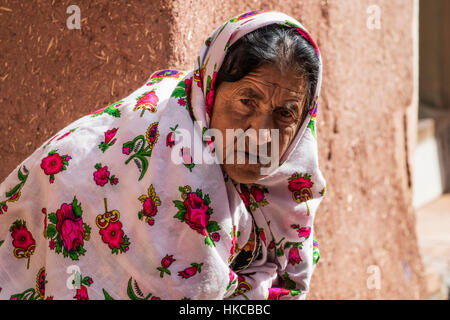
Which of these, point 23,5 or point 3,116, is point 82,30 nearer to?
point 23,5

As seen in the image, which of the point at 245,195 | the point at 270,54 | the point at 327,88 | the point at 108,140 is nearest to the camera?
the point at 270,54

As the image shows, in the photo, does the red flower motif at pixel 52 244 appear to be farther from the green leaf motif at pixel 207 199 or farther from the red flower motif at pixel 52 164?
the green leaf motif at pixel 207 199

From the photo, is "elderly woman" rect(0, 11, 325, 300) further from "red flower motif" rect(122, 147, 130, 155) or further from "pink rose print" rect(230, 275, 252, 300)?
"pink rose print" rect(230, 275, 252, 300)

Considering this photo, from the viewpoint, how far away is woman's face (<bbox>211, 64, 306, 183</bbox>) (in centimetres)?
167

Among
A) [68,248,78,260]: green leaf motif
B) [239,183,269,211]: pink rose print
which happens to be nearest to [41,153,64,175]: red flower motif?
[68,248,78,260]: green leaf motif

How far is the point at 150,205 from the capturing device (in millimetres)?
1665

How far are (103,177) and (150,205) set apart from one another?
0.51 feet

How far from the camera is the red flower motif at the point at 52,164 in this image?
171cm

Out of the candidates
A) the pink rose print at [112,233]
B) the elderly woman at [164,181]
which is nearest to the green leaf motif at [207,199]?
the elderly woman at [164,181]

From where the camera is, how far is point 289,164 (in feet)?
6.23

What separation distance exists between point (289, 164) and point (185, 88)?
38 centimetres

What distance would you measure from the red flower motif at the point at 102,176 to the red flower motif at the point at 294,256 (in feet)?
2.09

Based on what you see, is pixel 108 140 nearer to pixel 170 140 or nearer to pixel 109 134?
pixel 109 134

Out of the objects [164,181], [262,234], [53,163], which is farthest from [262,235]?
[53,163]
